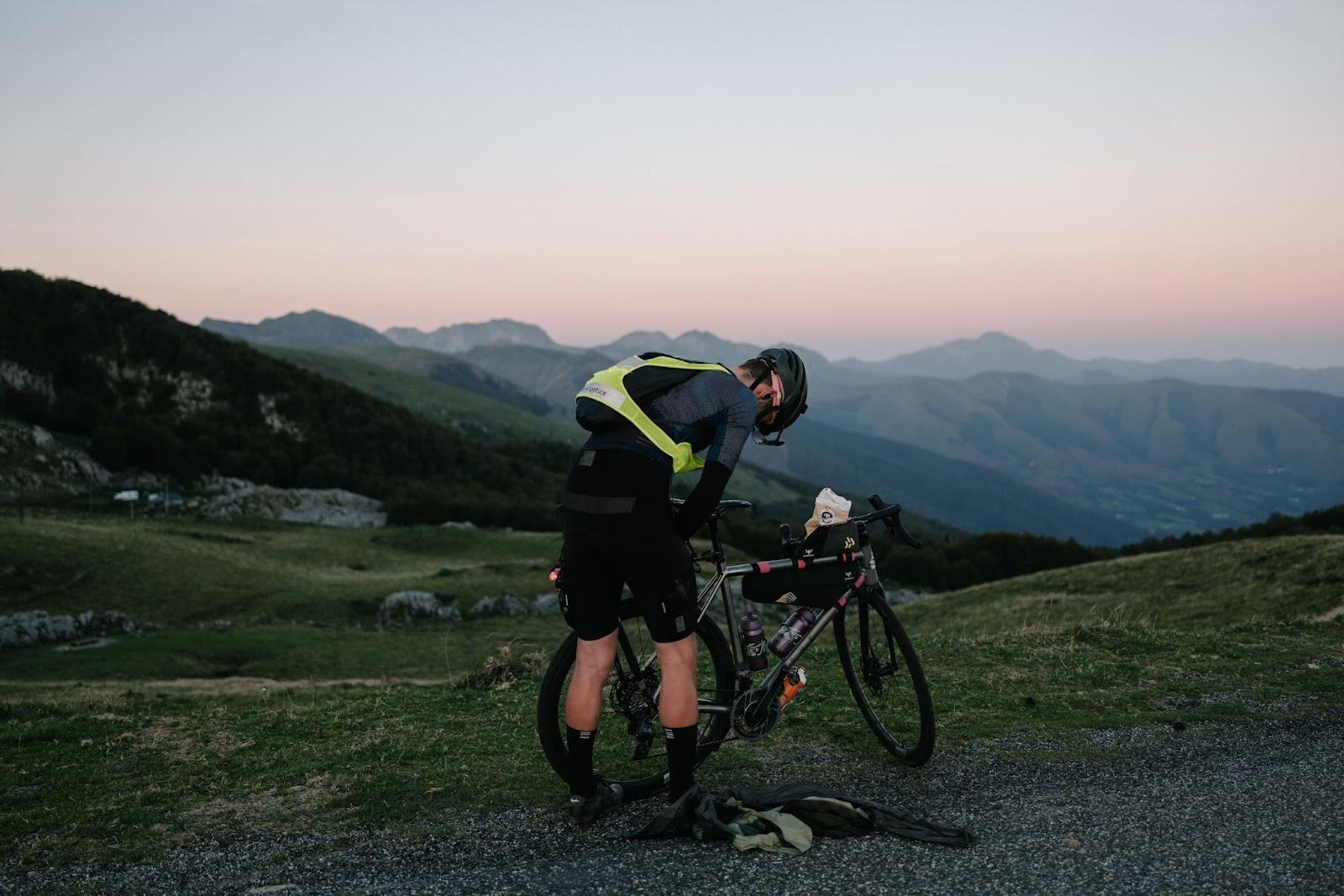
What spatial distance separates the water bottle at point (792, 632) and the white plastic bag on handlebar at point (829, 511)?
0.70 meters

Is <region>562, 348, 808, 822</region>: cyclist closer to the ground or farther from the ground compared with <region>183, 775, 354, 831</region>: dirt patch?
farther from the ground

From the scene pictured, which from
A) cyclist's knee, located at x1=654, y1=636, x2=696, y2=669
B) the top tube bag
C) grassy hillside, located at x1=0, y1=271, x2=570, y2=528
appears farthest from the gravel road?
grassy hillside, located at x1=0, y1=271, x2=570, y2=528

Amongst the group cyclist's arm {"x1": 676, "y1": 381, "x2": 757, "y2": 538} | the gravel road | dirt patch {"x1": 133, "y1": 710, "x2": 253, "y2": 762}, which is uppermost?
cyclist's arm {"x1": 676, "y1": 381, "x2": 757, "y2": 538}

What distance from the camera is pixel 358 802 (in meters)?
6.55

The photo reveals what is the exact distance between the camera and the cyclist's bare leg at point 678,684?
19.9 feet

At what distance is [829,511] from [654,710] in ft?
7.20

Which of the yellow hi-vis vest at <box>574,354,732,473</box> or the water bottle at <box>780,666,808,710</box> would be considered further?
the water bottle at <box>780,666,808,710</box>

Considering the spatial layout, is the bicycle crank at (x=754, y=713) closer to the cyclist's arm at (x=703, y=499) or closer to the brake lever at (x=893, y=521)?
the cyclist's arm at (x=703, y=499)

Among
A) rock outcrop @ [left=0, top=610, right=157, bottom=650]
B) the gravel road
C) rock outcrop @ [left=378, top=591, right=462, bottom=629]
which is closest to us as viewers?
the gravel road

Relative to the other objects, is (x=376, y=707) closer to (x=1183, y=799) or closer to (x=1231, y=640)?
(x=1183, y=799)

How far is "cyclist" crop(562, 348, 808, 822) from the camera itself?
5.78 metres

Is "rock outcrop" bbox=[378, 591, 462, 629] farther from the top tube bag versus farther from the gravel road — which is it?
the top tube bag

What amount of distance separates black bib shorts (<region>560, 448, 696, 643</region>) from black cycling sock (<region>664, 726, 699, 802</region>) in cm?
70

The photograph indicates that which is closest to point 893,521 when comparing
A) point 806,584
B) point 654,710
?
point 806,584
